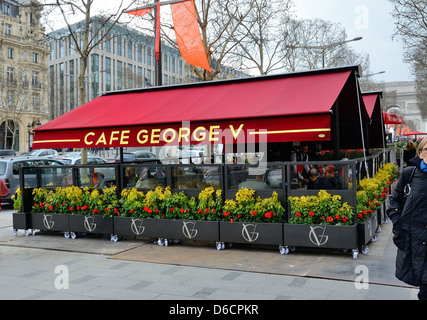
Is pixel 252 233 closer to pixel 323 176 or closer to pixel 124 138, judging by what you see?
pixel 323 176

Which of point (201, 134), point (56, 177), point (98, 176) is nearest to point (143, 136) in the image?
point (201, 134)

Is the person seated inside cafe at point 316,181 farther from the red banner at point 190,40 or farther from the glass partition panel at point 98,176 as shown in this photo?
the red banner at point 190,40

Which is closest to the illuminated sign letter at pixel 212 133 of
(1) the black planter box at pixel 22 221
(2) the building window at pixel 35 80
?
(1) the black planter box at pixel 22 221

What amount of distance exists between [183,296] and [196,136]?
10.3 feet

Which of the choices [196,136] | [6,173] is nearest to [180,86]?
[196,136]

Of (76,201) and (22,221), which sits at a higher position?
(76,201)

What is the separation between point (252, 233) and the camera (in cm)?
696

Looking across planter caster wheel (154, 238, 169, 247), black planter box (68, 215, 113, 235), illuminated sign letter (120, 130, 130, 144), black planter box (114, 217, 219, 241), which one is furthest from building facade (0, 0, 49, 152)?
planter caster wheel (154, 238, 169, 247)

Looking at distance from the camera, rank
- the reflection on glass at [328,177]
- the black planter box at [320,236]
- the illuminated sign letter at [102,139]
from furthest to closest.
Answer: the illuminated sign letter at [102,139] < the reflection on glass at [328,177] < the black planter box at [320,236]

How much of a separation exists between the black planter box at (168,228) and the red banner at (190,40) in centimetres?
456

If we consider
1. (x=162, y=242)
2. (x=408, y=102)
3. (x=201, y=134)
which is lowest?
(x=162, y=242)

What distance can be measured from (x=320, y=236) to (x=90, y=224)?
14.7 feet

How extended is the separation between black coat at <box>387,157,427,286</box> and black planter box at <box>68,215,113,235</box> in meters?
5.80

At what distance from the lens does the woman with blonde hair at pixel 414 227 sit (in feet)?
11.5
